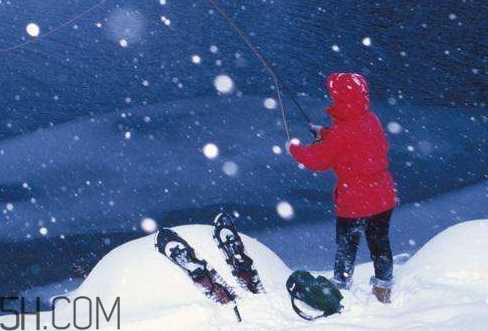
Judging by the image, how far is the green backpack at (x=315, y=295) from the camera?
11.6 feet

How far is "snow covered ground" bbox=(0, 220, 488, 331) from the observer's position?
338cm

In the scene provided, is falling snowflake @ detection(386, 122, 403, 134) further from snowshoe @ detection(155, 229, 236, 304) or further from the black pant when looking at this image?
snowshoe @ detection(155, 229, 236, 304)

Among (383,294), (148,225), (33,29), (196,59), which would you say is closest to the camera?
(383,294)

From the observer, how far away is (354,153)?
11.7 feet

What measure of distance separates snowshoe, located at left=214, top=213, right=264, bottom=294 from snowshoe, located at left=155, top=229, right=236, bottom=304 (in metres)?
0.15

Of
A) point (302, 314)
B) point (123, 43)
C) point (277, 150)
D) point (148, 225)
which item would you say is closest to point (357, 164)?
point (302, 314)

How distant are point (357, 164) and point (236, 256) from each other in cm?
110

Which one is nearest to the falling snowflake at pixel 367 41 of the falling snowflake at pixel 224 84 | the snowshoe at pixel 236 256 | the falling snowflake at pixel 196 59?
the falling snowflake at pixel 196 59

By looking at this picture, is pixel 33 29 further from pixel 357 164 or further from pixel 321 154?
pixel 357 164

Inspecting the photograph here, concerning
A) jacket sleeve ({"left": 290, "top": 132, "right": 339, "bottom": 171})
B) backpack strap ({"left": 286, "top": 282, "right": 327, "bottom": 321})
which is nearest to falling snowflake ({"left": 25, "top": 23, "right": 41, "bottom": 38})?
jacket sleeve ({"left": 290, "top": 132, "right": 339, "bottom": 171})

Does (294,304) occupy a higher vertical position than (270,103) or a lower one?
lower

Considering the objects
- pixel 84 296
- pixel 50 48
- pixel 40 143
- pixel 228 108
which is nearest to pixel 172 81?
pixel 228 108

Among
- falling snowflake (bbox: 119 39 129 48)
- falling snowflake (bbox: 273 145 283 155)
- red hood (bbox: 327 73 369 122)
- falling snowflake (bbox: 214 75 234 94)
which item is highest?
falling snowflake (bbox: 119 39 129 48)

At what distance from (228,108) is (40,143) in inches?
167
